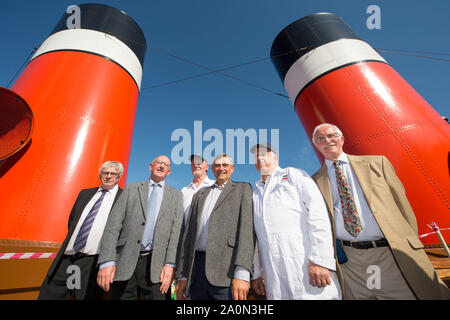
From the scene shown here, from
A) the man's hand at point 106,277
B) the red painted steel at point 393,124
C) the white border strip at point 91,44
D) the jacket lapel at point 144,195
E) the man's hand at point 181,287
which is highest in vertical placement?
the white border strip at point 91,44

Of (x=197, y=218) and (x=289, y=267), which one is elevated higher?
(x=197, y=218)

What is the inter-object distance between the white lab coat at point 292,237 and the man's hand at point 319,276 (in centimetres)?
5

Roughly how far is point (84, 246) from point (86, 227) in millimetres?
261

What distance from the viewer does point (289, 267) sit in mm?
1926

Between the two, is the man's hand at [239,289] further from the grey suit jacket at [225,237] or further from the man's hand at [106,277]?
the man's hand at [106,277]

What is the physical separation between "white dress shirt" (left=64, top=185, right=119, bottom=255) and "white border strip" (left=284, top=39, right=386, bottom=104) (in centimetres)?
681

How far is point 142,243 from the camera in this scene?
8.07 ft

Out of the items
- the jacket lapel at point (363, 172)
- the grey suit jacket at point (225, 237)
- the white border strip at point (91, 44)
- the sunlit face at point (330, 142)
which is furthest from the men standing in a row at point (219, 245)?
the white border strip at point (91, 44)

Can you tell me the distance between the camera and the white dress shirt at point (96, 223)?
2.65 m

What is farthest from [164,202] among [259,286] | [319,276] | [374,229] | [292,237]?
[374,229]

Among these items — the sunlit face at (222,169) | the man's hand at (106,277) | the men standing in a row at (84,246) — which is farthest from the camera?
Result: the sunlit face at (222,169)

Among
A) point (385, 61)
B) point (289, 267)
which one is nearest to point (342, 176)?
point (289, 267)
